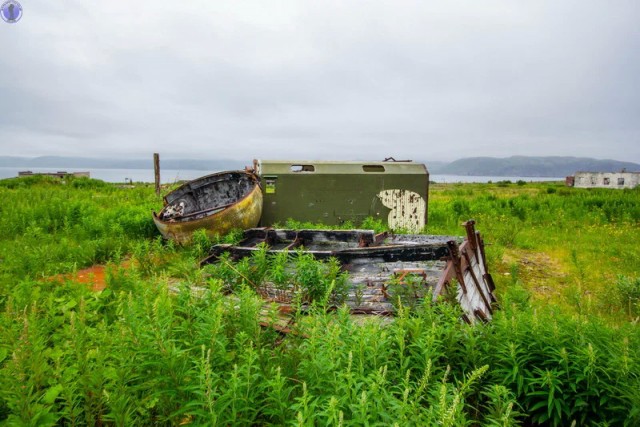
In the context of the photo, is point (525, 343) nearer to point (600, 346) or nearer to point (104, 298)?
point (600, 346)

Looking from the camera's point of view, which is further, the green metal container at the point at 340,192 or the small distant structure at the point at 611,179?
the small distant structure at the point at 611,179

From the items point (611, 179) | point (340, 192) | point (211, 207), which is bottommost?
point (211, 207)

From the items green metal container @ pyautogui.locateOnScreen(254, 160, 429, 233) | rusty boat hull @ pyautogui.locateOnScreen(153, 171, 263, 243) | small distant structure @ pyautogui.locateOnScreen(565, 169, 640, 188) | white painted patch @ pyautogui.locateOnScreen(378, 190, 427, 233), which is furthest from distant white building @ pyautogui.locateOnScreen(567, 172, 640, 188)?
rusty boat hull @ pyautogui.locateOnScreen(153, 171, 263, 243)

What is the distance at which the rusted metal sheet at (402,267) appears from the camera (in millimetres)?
4285

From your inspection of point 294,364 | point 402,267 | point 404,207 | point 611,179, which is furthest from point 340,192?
point 611,179

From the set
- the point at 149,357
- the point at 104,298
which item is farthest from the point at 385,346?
the point at 104,298

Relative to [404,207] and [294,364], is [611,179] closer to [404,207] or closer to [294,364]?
[404,207]

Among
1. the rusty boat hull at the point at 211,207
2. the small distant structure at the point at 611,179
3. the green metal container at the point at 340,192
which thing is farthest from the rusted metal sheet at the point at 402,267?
the small distant structure at the point at 611,179

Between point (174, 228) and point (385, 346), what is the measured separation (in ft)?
21.7

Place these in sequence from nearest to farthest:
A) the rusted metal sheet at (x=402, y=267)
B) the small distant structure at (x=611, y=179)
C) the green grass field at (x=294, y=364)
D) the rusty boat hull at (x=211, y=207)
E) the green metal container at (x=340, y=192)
A: the green grass field at (x=294, y=364) < the rusted metal sheet at (x=402, y=267) < the rusty boat hull at (x=211, y=207) < the green metal container at (x=340, y=192) < the small distant structure at (x=611, y=179)

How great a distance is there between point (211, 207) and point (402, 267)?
6.72 metres

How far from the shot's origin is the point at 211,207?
34.9ft

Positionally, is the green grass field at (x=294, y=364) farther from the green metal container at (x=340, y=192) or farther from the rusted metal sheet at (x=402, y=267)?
the green metal container at (x=340, y=192)

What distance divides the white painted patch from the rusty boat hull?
11.5 ft
